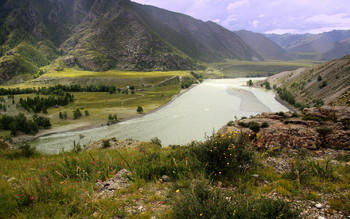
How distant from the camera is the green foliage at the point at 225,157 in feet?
24.1

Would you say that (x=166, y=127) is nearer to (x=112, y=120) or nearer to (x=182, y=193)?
(x=112, y=120)

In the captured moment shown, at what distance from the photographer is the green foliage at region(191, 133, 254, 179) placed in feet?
24.1

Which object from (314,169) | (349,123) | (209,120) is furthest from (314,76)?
(314,169)

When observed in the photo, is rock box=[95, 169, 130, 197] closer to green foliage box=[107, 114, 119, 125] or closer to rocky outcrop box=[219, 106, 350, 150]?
rocky outcrop box=[219, 106, 350, 150]

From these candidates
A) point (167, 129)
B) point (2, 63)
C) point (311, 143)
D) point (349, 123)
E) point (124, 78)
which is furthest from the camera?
point (2, 63)

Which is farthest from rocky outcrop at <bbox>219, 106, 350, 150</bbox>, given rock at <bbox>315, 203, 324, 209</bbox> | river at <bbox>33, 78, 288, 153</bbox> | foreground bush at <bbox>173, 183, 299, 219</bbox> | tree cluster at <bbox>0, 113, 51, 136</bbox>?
tree cluster at <bbox>0, 113, 51, 136</bbox>

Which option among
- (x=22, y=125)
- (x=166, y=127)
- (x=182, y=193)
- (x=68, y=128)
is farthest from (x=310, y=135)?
(x=22, y=125)

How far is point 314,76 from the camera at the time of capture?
87.2 meters

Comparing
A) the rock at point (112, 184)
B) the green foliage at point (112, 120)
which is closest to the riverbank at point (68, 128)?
the green foliage at point (112, 120)

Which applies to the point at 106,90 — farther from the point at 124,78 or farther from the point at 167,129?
the point at 167,129

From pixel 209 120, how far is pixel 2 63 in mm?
237922

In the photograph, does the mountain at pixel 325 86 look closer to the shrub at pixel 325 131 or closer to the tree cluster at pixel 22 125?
the shrub at pixel 325 131

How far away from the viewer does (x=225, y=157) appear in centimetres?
732

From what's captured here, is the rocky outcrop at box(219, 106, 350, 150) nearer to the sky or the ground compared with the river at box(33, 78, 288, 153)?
nearer to the sky
